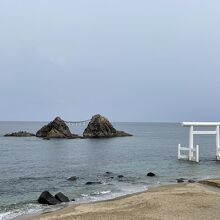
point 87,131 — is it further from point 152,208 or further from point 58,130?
point 152,208

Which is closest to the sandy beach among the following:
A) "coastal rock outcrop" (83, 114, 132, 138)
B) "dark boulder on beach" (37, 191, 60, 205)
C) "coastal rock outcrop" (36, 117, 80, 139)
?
"dark boulder on beach" (37, 191, 60, 205)

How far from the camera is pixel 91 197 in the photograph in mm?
33312

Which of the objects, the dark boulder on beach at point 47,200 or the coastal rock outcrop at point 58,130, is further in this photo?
the coastal rock outcrop at point 58,130

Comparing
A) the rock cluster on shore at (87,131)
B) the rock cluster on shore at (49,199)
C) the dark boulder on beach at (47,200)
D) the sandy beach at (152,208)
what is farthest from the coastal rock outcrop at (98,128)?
the dark boulder on beach at (47,200)

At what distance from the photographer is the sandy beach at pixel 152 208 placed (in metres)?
23.9

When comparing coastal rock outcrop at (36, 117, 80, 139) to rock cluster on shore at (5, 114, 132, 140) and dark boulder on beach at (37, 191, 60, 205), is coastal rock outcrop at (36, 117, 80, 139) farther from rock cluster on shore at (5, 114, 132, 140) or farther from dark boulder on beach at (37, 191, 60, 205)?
dark boulder on beach at (37, 191, 60, 205)

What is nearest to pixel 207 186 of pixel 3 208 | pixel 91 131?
pixel 3 208

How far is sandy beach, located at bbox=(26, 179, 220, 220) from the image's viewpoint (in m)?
23.9

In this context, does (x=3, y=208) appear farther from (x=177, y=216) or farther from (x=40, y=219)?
(x=177, y=216)

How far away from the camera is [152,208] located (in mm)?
26297

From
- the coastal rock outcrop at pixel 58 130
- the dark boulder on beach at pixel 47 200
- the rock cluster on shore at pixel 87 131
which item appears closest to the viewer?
the dark boulder on beach at pixel 47 200

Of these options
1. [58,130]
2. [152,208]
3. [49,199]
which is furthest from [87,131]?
[152,208]

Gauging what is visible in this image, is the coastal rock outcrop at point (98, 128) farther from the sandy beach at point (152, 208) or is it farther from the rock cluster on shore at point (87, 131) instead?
the sandy beach at point (152, 208)

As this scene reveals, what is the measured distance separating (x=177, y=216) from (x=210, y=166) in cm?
3531
